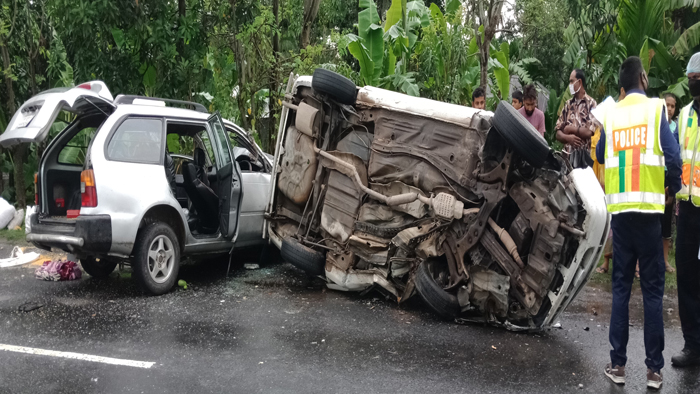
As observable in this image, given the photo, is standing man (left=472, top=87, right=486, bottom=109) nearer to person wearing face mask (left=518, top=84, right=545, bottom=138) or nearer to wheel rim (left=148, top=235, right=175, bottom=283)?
person wearing face mask (left=518, top=84, right=545, bottom=138)

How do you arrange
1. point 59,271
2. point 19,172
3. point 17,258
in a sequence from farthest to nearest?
point 19,172 < point 17,258 < point 59,271

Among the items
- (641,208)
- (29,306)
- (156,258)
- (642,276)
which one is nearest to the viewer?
(641,208)

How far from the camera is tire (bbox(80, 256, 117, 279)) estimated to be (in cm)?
694

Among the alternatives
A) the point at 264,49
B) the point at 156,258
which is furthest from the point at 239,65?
the point at 156,258

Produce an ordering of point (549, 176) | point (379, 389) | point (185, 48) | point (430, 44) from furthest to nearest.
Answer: point (430, 44), point (185, 48), point (549, 176), point (379, 389)

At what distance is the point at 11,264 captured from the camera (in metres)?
7.83

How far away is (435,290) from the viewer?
5.40 meters

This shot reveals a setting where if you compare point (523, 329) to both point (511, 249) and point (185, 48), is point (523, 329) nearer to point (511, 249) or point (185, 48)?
point (511, 249)

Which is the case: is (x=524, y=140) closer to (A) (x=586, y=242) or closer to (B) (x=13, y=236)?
(A) (x=586, y=242)

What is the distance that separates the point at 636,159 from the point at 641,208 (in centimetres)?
34

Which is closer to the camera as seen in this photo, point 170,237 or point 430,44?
point 170,237

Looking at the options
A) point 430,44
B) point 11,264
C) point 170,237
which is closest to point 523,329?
point 170,237

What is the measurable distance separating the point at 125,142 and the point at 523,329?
4162 millimetres

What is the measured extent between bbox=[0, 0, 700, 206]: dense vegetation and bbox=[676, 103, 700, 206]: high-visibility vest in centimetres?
481
